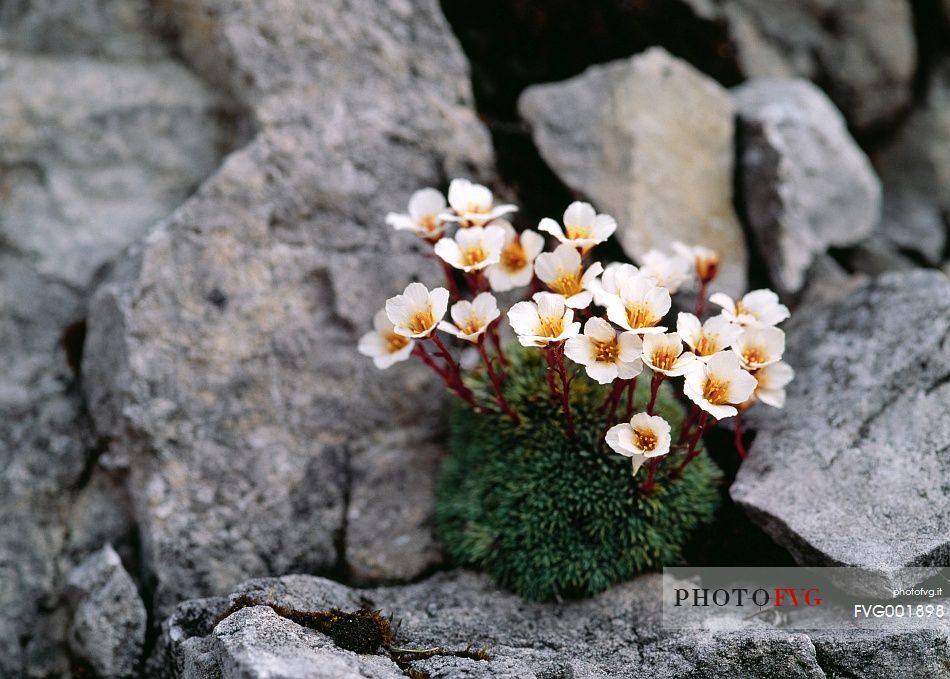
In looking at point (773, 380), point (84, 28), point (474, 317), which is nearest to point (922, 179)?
point (773, 380)

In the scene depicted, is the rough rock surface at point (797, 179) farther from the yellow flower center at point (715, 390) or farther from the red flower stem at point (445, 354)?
the red flower stem at point (445, 354)

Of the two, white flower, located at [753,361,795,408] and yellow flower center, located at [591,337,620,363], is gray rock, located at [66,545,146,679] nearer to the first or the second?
yellow flower center, located at [591,337,620,363]

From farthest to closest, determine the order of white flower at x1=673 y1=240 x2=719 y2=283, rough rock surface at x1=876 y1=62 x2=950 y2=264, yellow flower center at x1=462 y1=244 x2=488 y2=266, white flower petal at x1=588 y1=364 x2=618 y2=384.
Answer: rough rock surface at x1=876 y1=62 x2=950 y2=264 < white flower at x1=673 y1=240 x2=719 y2=283 < yellow flower center at x1=462 y1=244 x2=488 y2=266 < white flower petal at x1=588 y1=364 x2=618 y2=384

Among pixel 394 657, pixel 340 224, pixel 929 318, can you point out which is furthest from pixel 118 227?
pixel 929 318

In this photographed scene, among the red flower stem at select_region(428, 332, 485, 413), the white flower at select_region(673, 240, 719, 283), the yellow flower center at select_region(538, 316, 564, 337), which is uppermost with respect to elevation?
the yellow flower center at select_region(538, 316, 564, 337)

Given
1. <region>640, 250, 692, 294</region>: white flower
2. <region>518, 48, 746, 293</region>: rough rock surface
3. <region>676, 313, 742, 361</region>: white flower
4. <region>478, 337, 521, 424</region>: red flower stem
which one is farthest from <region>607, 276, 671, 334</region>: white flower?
<region>518, 48, 746, 293</region>: rough rock surface

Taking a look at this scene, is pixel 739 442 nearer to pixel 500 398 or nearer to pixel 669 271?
pixel 669 271

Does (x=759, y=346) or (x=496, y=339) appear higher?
(x=759, y=346)

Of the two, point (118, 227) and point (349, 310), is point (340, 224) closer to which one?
point (349, 310)
